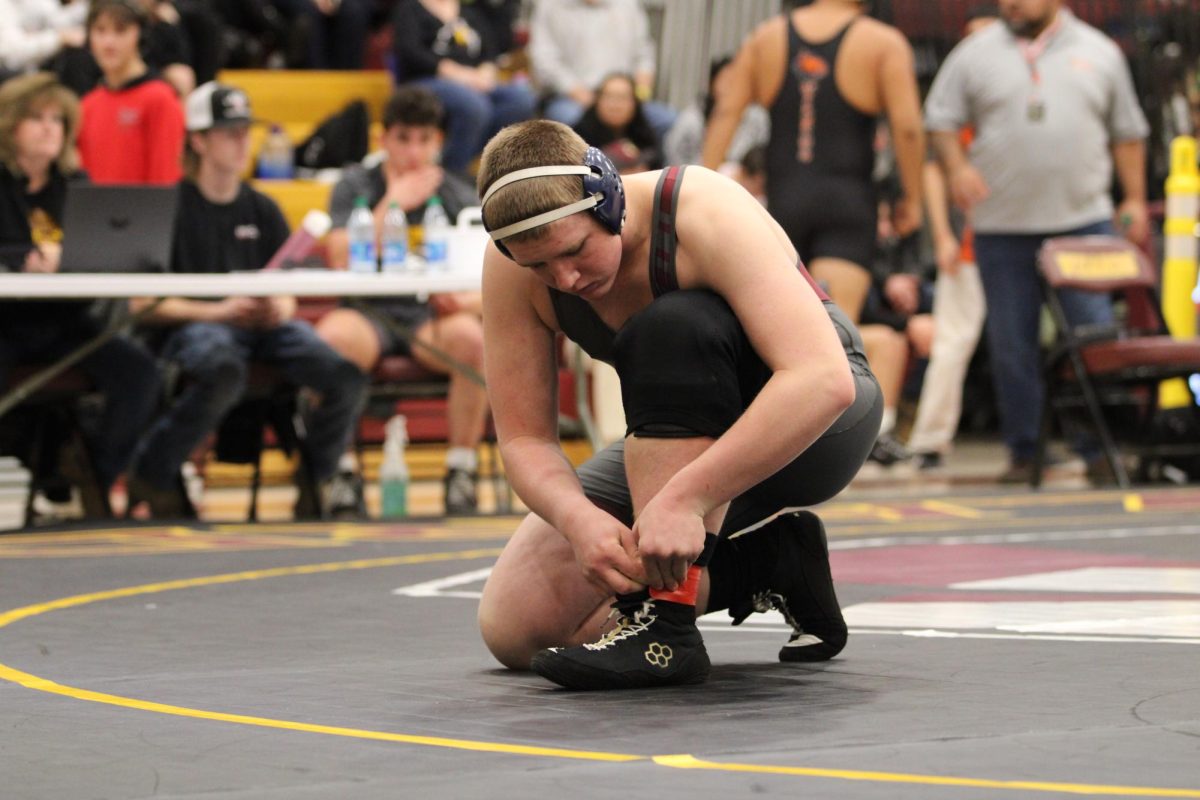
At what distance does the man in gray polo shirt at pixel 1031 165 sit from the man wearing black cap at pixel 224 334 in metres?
2.82

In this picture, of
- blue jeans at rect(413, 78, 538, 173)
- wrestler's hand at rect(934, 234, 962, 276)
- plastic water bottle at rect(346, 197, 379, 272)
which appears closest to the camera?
plastic water bottle at rect(346, 197, 379, 272)

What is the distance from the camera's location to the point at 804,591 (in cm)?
362

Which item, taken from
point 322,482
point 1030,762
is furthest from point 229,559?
point 1030,762

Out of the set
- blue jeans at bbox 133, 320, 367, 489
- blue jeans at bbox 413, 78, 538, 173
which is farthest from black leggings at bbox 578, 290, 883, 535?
blue jeans at bbox 413, 78, 538, 173

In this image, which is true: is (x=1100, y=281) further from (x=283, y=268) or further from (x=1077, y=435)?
(x=283, y=268)

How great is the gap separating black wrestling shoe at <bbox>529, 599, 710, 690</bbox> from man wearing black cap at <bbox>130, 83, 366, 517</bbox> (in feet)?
13.6

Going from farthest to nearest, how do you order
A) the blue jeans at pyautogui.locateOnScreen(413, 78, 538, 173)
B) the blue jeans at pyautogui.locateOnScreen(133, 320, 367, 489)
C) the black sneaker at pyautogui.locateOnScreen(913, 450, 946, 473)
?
the blue jeans at pyautogui.locateOnScreen(413, 78, 538, 173) → the black sneaker at pyautogui.locateOnScreen(913, 450, 946, 473) → the blue jeans at pyautogui.locateOnScreen(133, 320, 367, 489)

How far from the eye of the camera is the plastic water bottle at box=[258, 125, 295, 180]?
11.3m

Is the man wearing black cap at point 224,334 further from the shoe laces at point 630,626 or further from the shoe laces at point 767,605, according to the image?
the shoe laces at point 630,626

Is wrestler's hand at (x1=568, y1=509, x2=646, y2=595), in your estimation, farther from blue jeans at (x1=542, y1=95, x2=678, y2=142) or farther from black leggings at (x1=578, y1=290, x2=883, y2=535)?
blue jeans at (x1=542, y1=95, x2=678, y2=142)

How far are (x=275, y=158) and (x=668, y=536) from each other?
8555 millimetres

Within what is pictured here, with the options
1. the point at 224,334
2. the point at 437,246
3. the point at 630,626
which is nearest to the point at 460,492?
the point at 437,246

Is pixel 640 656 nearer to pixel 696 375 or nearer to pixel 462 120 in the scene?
pixel 696 375

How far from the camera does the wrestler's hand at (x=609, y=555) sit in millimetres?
3236
